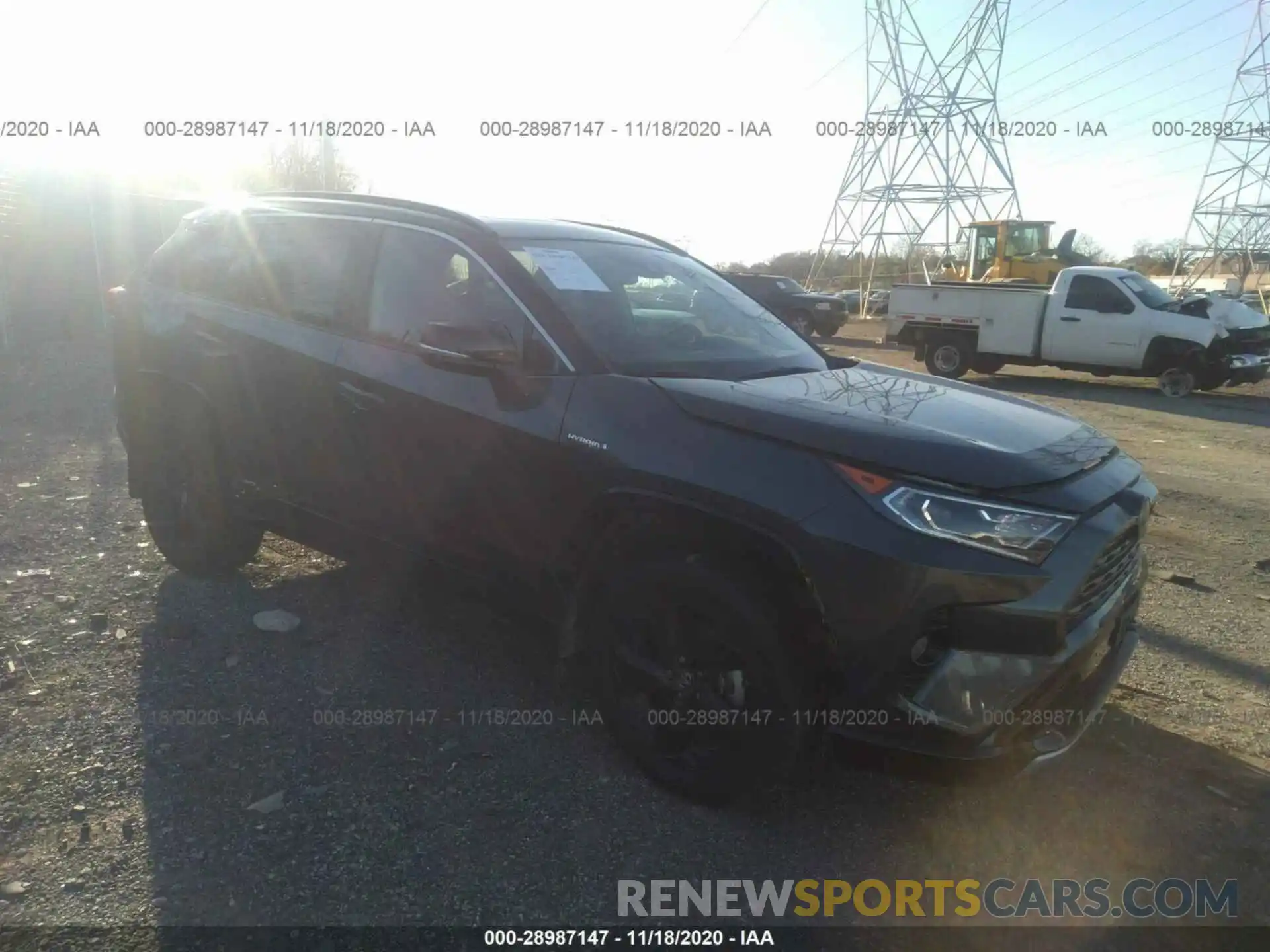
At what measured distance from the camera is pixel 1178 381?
14719 mm

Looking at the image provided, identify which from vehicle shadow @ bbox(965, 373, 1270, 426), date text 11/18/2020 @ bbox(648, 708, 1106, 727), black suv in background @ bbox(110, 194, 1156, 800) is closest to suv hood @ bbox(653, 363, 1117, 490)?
black suv in background @ bbox(110, 194, 1156, 800)

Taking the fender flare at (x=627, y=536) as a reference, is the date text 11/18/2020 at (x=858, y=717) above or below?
below

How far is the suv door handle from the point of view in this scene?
3570 mm

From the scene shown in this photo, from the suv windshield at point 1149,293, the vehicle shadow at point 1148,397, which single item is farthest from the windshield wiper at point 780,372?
the suv windshield at point 1149,293

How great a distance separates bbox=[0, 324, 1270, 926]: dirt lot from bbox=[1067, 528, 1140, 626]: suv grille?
0.54 meters

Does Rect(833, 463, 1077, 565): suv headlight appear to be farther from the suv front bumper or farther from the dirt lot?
the dirt lot

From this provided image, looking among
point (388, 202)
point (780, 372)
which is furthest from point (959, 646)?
point (388, 202)

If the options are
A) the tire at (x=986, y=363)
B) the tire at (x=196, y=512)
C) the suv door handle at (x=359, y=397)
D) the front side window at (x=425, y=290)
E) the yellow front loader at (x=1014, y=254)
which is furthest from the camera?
the yellow front loader at (x=1014, y=254)

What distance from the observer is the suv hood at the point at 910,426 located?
2527 mm

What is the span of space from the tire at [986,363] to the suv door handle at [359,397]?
15.1 metres

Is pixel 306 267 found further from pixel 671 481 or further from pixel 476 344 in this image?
pixel 671 481

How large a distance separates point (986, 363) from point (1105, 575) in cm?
1530

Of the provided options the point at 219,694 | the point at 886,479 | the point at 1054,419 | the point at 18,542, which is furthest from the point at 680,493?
the point at 18,542

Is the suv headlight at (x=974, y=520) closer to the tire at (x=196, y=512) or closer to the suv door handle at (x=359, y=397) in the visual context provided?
the suv door handle at (x=359, y=397)
